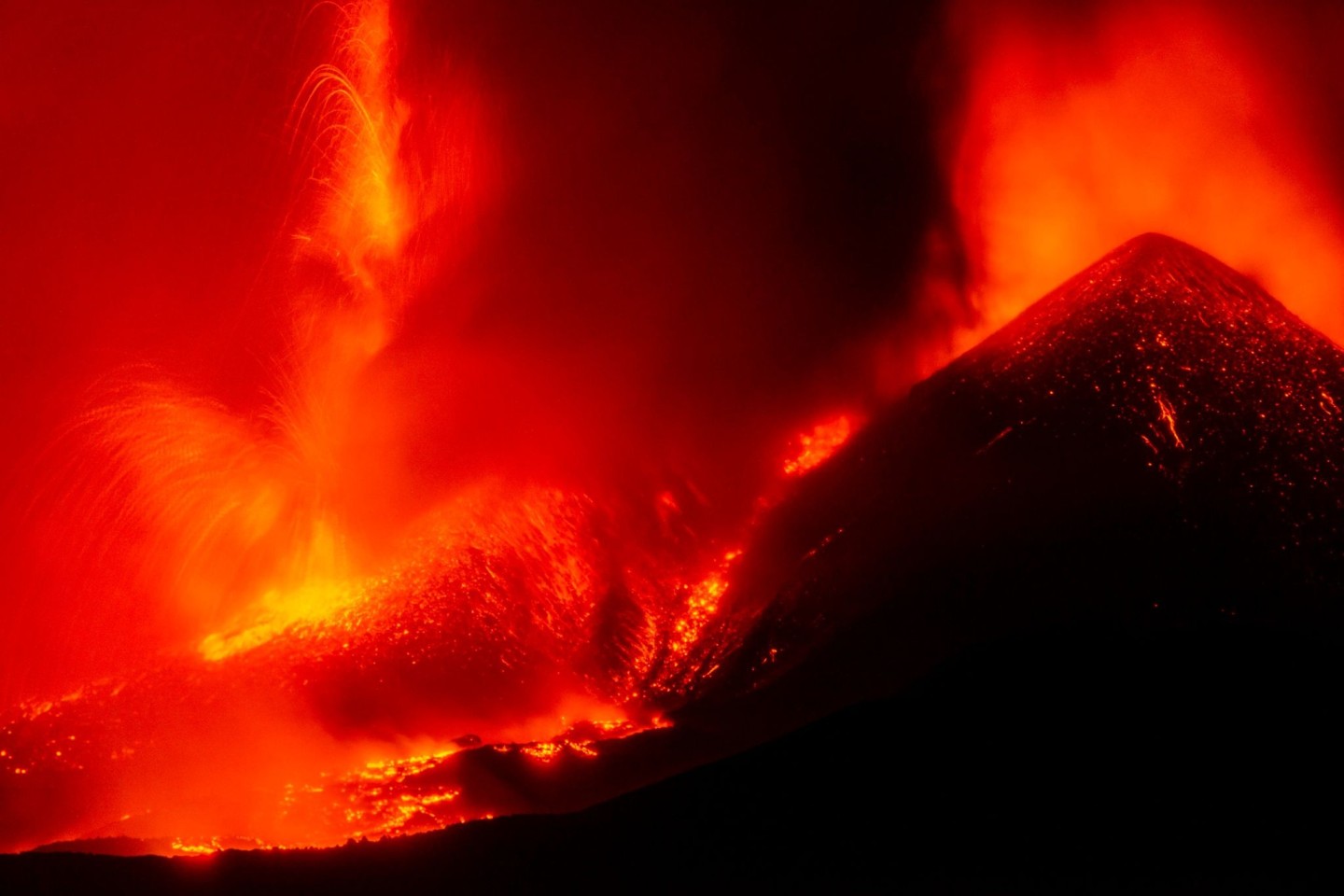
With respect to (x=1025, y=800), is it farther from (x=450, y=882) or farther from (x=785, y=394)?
(x=785, y=394)

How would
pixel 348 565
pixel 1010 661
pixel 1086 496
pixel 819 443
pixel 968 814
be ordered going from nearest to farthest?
pixel 968 814
pixel 1010 661
pixel 1086 496
pixel 348 565
pixel 819 443

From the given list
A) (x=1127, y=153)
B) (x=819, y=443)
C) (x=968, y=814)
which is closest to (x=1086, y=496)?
(x=968, y=814)

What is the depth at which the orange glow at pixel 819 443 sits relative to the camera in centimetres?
1562

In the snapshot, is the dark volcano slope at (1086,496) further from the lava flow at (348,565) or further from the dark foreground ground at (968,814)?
the lava flow at (348,565)

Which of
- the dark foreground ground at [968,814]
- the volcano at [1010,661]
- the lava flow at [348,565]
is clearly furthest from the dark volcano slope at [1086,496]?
the lava flow at [348,565]

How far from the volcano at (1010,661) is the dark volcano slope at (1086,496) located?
0.03 m

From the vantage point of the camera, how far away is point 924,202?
17812mm

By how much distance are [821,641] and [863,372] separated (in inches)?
265

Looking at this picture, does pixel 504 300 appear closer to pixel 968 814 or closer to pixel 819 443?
pixel 819 443

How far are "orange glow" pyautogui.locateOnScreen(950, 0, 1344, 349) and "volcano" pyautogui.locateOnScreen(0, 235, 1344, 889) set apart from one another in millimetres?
2504

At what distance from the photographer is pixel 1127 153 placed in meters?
16.9

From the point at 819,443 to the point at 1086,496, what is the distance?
5.07 metres

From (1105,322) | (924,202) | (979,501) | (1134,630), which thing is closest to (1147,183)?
(924,202)

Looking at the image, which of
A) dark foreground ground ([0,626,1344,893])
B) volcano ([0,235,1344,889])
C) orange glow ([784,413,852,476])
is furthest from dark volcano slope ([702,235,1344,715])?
orange glow ([784,413,852,476])
